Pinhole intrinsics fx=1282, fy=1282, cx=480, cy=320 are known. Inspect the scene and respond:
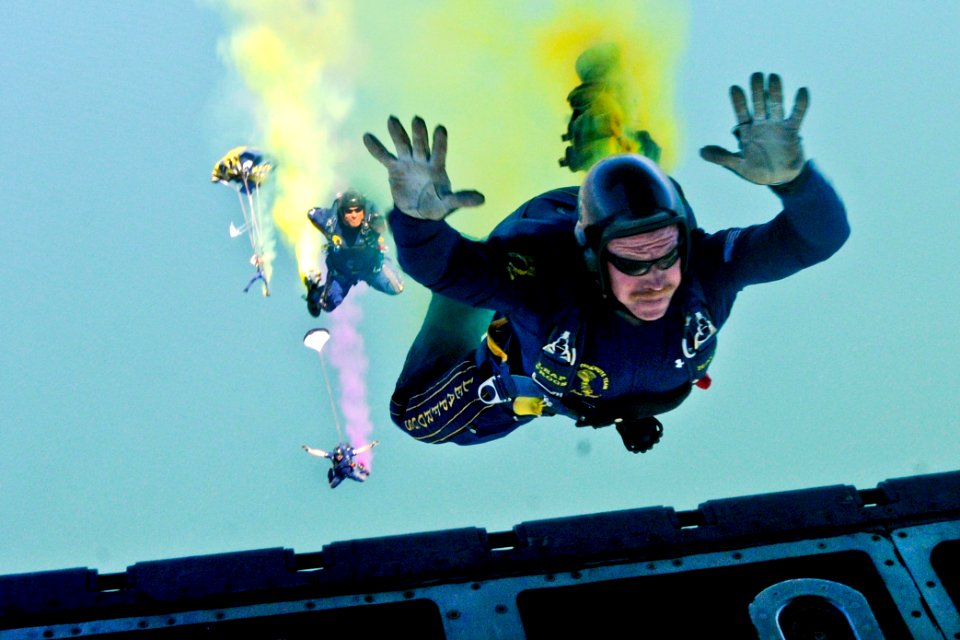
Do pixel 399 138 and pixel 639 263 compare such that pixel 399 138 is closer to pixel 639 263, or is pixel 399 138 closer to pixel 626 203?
pixel 626 203

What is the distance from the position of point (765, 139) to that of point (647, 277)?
109cm

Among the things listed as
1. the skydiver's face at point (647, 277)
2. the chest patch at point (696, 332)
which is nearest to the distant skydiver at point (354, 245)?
the chest patch at point (696, 332)

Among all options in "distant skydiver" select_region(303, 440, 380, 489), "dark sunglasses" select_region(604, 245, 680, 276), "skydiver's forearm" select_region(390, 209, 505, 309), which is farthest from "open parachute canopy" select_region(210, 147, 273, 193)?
"dark sunglasses" select_region(604, 245, 680, 276)

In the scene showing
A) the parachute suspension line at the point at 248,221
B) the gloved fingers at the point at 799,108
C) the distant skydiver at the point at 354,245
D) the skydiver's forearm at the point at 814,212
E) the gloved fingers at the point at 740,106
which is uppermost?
the parachute suspension line at the point at 248,221

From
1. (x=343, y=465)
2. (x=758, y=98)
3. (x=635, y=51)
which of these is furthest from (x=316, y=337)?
(x=758, y=98)

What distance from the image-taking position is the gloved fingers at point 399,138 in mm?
7102

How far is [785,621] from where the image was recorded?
23.8 feet

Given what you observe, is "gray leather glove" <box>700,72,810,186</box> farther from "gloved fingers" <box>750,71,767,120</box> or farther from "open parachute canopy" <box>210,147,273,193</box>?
"open parachute canopy" <box>210,147,273,193</box>

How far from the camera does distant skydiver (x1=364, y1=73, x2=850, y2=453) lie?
23.6 ft

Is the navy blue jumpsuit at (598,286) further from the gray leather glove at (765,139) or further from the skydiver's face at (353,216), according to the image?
the skydiver's face at (353,216)

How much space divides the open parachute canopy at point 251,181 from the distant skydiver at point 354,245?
234cm

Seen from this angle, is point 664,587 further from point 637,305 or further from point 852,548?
point 637,305

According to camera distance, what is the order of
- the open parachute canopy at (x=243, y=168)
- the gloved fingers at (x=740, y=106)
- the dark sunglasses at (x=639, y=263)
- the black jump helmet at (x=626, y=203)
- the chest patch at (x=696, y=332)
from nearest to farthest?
Result: the gloved fingers at (x=740, y=106)
the black jump helmet at (x=626, y=203)
the dark sunglasses at (x=639, y=263)
the chest patch at (x=696, y=332)
the open parachute canopy at (x=243, y=168)

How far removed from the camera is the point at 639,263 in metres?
7.59
